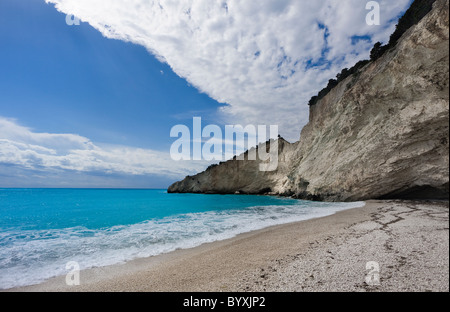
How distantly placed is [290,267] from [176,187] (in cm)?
6610

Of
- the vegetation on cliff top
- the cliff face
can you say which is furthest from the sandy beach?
the vegetation on cliff top

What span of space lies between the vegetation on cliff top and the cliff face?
848 millimetres

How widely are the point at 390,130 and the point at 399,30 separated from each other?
7815mm

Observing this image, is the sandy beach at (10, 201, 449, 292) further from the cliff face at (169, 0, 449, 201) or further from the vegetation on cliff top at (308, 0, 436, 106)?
the vegetation on cliff top at (308, 0, 436, 106)

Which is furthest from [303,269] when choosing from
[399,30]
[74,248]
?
[399,30]

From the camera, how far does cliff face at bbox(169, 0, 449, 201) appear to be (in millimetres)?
6586

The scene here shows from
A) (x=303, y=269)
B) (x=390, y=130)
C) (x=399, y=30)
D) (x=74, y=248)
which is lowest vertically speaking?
(x=74, y=248)

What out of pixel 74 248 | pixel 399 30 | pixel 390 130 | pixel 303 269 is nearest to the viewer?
pixel 303 269

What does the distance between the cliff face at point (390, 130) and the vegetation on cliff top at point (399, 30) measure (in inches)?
33.4

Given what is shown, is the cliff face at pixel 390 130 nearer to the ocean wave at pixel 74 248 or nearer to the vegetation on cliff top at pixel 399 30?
the vegetation on cliff top at pixel 399 30

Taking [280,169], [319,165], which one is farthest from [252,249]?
[280,169]

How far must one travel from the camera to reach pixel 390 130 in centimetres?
1187

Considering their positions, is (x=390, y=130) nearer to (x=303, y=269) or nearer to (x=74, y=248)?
(x=303, y=269)

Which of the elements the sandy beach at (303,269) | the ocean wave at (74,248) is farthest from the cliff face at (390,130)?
the ocean wave at (74,248)
